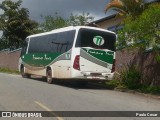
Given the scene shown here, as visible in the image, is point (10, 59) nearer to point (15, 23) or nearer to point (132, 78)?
point (15, 23)

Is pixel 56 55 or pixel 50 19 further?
pixel 50 19

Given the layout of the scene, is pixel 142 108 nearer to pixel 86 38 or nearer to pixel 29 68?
pixel 86 38

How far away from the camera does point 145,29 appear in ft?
57.8

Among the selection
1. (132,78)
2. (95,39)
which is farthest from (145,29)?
(132,78)

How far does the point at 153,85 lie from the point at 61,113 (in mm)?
10159

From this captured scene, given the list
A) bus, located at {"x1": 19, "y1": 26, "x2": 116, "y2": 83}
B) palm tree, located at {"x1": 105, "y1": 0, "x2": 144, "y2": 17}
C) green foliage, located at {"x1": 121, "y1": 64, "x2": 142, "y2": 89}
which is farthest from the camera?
palm tree, located at {"x1": 105, "y1": 0, "x2": 144, "y2": 17}

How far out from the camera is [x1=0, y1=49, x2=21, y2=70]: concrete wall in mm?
45469

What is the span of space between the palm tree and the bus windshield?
196cm

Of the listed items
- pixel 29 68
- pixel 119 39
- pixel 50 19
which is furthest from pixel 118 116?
pixel 50 19

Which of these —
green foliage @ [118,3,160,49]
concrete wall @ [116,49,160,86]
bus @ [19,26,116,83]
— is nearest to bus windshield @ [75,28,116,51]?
bus @ [19,26,116,83]

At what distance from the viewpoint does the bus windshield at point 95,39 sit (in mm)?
20859

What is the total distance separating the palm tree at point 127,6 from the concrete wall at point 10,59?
22.1 metres

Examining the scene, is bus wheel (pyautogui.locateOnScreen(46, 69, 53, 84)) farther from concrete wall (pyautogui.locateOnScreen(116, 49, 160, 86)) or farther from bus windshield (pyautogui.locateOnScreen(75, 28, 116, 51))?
concrete wall (pyautogui.locateOnScreen(116, 49, 160, 86))

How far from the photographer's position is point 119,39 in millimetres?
19297
